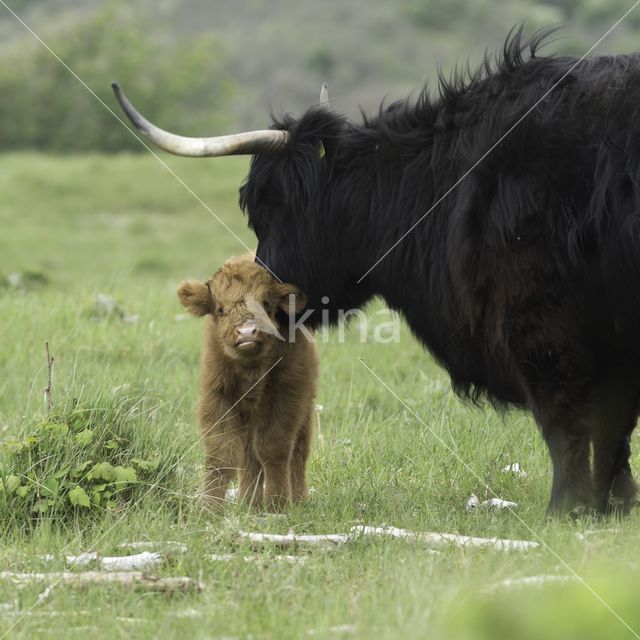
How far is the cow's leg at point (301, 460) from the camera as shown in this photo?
5.62m

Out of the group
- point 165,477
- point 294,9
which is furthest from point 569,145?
point 294,9

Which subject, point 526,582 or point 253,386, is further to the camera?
point 253,386

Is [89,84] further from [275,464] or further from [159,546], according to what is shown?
[159,546]

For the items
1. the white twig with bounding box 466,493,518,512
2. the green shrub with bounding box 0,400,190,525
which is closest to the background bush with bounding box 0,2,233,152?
the green shrub with bounding box 0,400,190,525

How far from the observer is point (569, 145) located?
487cm

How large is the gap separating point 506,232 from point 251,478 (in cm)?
169

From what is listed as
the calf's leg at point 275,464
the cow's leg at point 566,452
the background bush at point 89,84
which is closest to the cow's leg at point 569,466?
the cow's leg at point 566,452

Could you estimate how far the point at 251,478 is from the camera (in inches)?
220

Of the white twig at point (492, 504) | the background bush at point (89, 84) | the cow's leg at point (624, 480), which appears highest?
the background bush at point (89, 84)

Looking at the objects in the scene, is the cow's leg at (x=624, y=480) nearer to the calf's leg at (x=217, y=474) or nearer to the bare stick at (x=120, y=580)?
the calf's leg at (x=217, y=474)

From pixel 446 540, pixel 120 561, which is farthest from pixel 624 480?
pixel 120 561

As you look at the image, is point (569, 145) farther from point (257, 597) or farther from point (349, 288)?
point (257, 597)

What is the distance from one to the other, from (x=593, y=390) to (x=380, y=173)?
1.47 metres

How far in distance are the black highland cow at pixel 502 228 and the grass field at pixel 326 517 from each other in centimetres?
53
